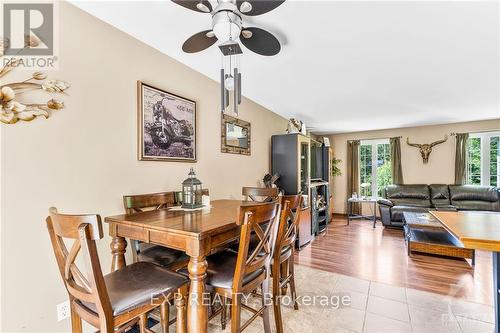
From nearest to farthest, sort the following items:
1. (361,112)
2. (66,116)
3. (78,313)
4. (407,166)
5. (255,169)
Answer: (78,313), (66,116), (255,169), (361,112), (407,166)

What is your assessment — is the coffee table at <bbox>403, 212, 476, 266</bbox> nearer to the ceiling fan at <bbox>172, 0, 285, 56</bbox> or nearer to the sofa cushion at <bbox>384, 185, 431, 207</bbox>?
the sofa cushion at <bbox>384, 185, 431, 207</bbox>

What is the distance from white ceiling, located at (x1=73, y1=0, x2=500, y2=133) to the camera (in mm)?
1677

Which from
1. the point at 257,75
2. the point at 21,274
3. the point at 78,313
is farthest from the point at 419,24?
the point at 21,274

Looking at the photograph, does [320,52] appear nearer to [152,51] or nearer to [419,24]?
[419,24]

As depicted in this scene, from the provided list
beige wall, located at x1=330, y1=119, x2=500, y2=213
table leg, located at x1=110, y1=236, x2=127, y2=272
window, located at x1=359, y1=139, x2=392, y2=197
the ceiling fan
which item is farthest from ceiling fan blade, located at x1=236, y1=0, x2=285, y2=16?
beige wall, located at x1=330, y1=119, x2=500, y2=213

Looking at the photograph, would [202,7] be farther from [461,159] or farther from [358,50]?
[461,159]

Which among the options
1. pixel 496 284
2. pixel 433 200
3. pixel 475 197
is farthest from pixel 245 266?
pixel 475 197

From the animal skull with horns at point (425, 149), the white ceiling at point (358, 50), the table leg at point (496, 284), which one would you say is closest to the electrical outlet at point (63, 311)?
the white ceiling at point (358, 50)

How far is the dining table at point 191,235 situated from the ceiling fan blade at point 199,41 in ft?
4.10

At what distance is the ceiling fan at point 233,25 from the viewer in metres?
1.32

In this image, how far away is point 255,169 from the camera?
389 cm

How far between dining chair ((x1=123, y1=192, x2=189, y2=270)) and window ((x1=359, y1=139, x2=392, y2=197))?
5.44 metres

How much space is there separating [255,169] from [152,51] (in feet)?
7.43
